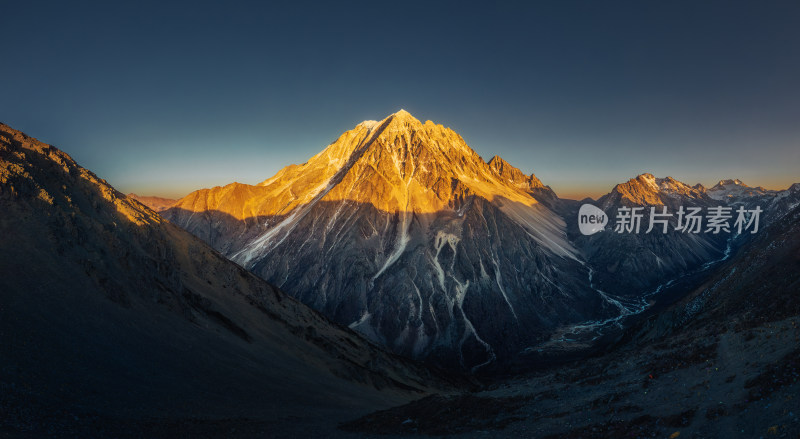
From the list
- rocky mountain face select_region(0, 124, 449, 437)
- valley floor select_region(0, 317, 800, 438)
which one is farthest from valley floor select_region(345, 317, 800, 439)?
rocky mountain face select_region(0, 124, 449, 437)

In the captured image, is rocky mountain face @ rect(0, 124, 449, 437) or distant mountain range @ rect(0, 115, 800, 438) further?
rocky mountain face @ rect(0, 124, 449, 437)

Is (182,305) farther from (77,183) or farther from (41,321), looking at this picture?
(77,183)

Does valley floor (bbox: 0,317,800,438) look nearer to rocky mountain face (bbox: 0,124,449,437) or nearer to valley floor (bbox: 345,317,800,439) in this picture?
valley floor (bbox: 345,317,800,439)

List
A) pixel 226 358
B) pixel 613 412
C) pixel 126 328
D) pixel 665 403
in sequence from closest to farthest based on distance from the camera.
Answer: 1. pixel 665 403
2. pixel 613 412
3. pixel 126 328
4. pixel 226 358

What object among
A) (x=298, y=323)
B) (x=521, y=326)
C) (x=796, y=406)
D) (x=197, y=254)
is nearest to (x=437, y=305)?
(x=521, y=326)

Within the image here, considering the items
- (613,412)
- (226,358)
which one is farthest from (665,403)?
(226,358)

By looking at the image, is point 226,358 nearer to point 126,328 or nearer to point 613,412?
point 126,328

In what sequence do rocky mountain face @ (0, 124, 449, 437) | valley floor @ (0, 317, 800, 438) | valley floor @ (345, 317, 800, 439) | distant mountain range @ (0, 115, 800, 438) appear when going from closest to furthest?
valley floor @ (345, 317, 800, 439)
valley floor @ (0, 317, 800, 438)
distant mountain range @ (0, 115, 800, 438)
rocky mountain face @ (0, 124, 449, 437)

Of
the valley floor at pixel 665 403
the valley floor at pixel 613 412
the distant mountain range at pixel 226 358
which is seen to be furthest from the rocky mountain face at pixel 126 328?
the valley floor at pixel 665 403
